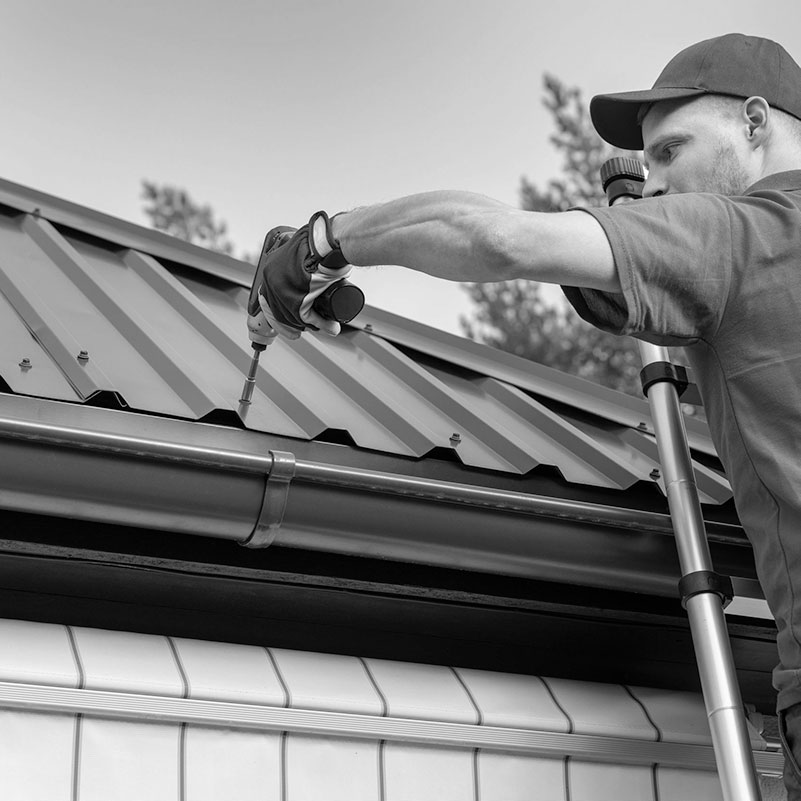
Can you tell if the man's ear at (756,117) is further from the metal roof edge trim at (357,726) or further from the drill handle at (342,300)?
the metal roof edge trim at (357,726)

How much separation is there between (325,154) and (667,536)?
2824 centimetres

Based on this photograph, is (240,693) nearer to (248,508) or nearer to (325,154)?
(248,508)

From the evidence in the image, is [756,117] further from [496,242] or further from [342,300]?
[342,300]

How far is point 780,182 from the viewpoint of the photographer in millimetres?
2535

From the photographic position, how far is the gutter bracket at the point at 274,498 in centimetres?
264

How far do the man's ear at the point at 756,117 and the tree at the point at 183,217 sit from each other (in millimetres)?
22493

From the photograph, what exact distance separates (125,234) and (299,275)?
221 centimetres

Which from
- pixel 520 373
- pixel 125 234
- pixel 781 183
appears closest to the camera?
pixel 781 183

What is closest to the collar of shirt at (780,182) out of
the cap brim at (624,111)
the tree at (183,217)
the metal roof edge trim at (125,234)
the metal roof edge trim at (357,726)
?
the cap brim at (624,111)

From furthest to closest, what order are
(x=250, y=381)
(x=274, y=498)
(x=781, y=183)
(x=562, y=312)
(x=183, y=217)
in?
1. (x=183, y=217)
2. (x=562, y=312)
3. (x=250, y=381)
4. (x=274, y=498)
5. (x=781, y=183)

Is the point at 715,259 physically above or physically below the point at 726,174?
below

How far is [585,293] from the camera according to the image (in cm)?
228

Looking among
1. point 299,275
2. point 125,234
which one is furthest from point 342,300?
point 125,234

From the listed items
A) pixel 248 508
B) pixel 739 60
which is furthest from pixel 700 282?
pixel 248 508
